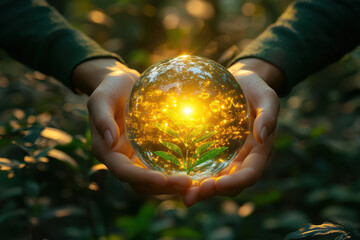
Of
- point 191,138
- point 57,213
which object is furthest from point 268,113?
point 57,213

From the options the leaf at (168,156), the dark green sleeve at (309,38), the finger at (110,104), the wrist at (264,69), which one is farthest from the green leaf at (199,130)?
the dark green sleeve at (309,38)

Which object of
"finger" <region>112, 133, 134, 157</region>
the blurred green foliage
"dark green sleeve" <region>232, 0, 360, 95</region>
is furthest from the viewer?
"dark green sleeve" <region>232, 0, 360, 95</region>

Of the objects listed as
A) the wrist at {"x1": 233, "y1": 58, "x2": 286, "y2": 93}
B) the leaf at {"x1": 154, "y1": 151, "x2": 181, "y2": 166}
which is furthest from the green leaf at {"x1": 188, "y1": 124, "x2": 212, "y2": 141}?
the wrist at {"x1": 233, "y1": 58, "x2": 286, "y2": 93}

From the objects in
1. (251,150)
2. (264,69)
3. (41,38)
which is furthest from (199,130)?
(41,38)

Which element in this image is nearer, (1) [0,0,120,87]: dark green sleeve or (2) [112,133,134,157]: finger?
(2) [112,133,134,157]: finger

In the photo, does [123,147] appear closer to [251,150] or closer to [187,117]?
[187,117]

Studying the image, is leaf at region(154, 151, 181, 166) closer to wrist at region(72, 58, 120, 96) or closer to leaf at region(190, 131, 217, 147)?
leaf at region(190, 131, 217, 147)

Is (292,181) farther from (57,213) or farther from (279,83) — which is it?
(57,213)
